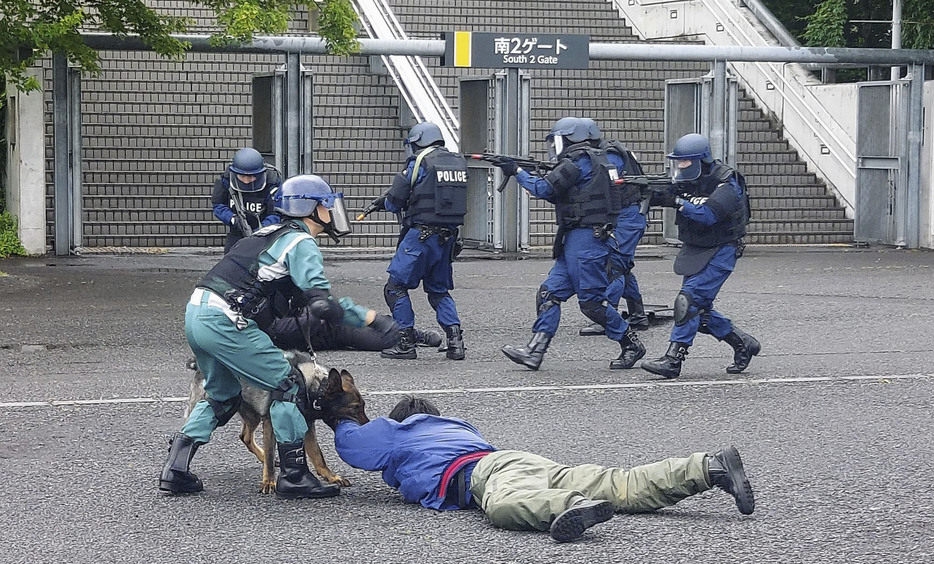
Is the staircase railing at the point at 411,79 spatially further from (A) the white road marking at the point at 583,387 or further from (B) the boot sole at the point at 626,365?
(A) the white road marking at the point at 583,387

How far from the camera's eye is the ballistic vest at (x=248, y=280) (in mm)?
6340

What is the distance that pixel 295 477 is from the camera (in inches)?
250

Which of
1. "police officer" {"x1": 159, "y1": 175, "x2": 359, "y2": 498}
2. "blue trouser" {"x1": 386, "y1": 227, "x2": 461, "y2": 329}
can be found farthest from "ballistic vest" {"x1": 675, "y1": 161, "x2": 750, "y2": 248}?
"police officer" {"x1": 159, "y1": 175, "x2": 359, "y2": 498}

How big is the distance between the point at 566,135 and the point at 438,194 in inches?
40.6

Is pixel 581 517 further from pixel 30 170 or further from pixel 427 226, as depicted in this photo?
pixel 30 170

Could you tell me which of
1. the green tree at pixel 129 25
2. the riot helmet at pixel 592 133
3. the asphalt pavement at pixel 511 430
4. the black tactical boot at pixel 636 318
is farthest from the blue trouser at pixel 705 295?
the green tree at pixel 129 25

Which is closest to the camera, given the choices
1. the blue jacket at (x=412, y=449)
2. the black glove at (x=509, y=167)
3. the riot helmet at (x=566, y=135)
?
the blue jacket at (x=412, y=449)

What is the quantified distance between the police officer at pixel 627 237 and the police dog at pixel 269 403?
177 inches

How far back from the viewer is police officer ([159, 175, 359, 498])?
6.32 metres

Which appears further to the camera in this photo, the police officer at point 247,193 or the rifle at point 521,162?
the police officer at point 247,193

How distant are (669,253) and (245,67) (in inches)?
278

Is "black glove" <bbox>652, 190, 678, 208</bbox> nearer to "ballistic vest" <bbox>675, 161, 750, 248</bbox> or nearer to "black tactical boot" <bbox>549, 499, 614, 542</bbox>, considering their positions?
"ballistic vest" <bbox>675, 161, 750, 248</bbox>

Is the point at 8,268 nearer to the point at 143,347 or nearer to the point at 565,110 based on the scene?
the point at 143,347

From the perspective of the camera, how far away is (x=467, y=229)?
1928 cm
